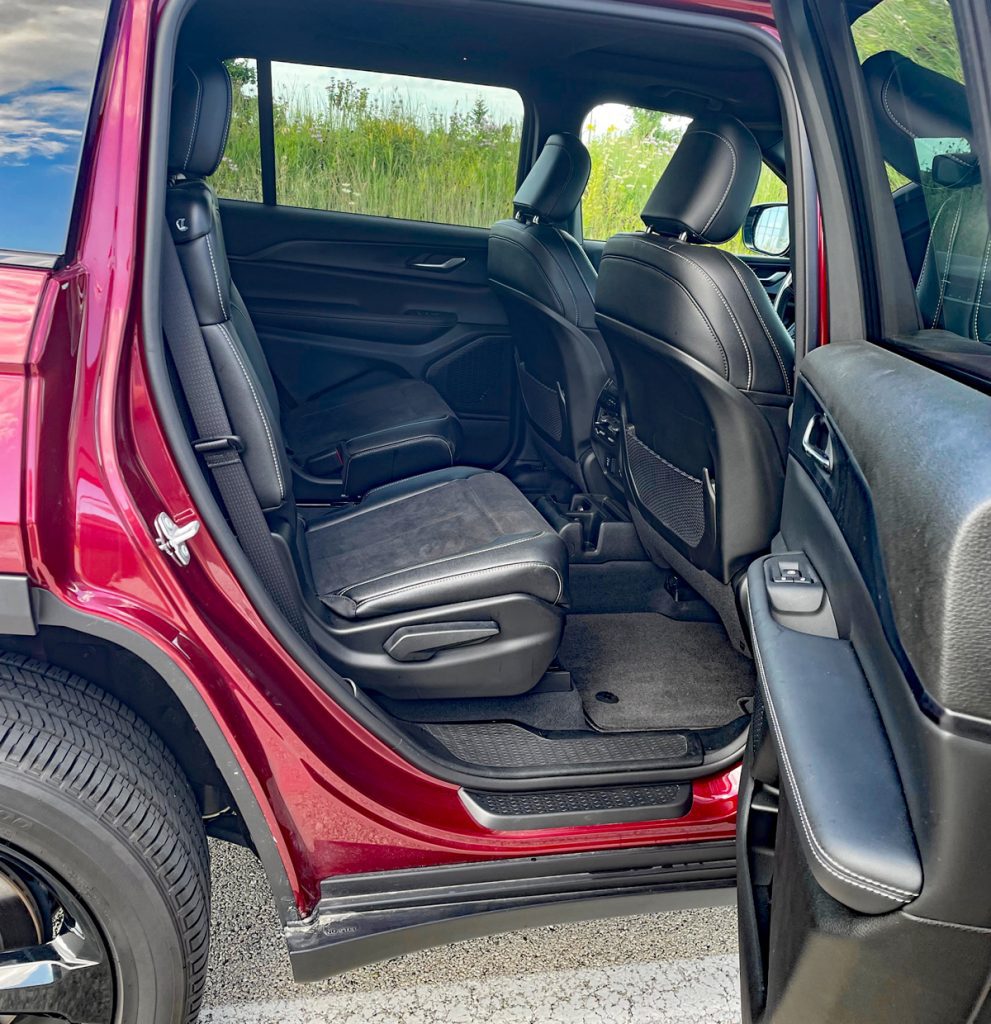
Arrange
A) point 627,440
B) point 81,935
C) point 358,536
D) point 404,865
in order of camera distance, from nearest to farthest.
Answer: point 81,935 → point 404,865 → point 358,536 → point 627,440

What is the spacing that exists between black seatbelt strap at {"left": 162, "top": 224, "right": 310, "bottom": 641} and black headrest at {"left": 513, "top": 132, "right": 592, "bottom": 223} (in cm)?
133

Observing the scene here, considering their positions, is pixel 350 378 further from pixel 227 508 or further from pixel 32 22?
pixel 32 22

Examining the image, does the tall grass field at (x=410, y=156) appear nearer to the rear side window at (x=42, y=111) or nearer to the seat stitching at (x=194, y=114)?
the seat stitching at (x=194, y=114)

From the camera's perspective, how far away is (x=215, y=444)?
4.59 ft

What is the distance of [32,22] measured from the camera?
1038 millimetres

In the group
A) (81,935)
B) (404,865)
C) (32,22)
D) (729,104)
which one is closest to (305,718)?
(404,865)

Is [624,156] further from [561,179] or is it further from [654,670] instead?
A: [654,670]

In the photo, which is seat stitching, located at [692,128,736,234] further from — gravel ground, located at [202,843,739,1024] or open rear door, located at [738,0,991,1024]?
gravel ground, located at [202,843,739,1024]

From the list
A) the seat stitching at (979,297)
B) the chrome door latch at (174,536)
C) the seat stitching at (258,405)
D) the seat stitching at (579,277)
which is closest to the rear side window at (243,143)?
A: the seat stitching at (579,277)

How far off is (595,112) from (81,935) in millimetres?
2454

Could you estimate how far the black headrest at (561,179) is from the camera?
2.49m

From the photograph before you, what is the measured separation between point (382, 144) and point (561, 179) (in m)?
0.62

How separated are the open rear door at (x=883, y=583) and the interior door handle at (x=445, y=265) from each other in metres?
1.87

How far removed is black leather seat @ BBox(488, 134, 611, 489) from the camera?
239 cm
